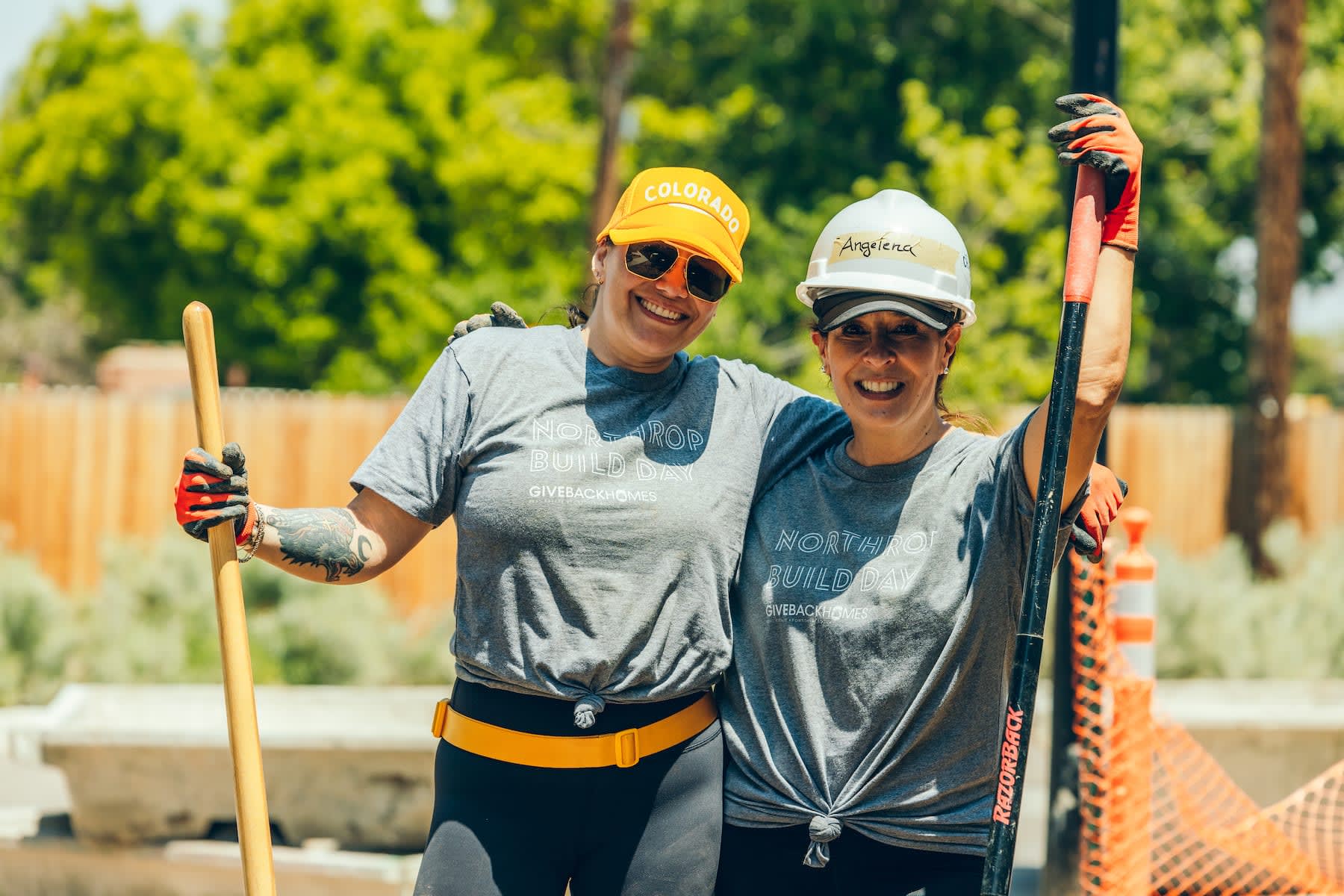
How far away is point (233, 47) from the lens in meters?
27.2

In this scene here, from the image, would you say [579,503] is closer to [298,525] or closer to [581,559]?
[581,559]

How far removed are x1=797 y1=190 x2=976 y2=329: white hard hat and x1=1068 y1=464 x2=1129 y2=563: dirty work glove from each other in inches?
14.4

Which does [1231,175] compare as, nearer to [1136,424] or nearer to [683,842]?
[1136,424]

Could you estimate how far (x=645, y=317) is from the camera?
264 cm

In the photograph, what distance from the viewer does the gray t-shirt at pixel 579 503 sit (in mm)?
2514

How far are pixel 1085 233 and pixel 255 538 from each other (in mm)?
1491

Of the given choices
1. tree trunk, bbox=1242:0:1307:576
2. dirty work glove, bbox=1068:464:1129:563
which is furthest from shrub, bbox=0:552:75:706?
tree trunk, bbox=1242:0:1307:576

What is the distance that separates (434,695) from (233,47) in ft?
77.2

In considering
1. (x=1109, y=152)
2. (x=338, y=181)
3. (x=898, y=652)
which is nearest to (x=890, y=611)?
(x=898, y=652)

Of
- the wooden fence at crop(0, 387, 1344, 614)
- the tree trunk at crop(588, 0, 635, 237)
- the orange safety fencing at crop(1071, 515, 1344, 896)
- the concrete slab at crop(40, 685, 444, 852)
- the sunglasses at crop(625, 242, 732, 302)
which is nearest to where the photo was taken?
the sunglasses at crop(625, 242, 732, 302)

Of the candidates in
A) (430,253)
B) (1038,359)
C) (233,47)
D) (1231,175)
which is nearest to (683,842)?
(1038,359)

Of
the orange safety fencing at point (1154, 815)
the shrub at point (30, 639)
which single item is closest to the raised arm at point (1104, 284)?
the orange safety fencing at point (1154, 815)

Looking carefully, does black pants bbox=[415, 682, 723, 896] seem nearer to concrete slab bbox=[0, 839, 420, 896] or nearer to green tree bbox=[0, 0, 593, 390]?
concrete slab bbox=[0, 839, 420, 896]

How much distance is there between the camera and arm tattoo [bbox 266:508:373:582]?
101 inches
